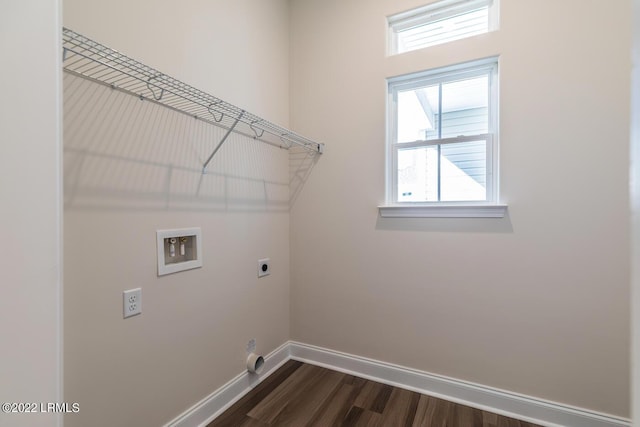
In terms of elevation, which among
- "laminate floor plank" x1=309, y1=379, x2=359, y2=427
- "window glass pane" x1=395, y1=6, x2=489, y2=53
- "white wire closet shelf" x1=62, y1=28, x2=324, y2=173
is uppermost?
"window glass pane" x1=395, y1=6, x2=489, y2=53

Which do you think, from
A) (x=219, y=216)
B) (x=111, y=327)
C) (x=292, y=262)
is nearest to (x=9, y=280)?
(x=111, y=327)

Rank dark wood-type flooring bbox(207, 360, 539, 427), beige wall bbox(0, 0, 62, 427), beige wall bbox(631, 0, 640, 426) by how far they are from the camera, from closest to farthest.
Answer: beige wall bbox(631, 0, 640, 426), beige wall bbox(0, 0, 62, 427), dark wood-type flooring bbox(207, 360, 539, 427)

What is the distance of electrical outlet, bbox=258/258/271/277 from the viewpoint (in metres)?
1.96

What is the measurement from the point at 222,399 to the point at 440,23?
8.84 ft

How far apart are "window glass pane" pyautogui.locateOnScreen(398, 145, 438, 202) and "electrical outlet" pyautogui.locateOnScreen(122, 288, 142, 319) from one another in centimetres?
159

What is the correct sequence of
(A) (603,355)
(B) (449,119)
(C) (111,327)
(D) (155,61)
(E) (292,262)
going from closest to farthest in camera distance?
(C) (111,327)
(D) (155,61)
(A) (603,355)
(B) (449,119)
(E) (292,262)

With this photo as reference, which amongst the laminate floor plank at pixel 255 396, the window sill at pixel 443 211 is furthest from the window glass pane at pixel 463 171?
the laminate floor plank at pixel 255 396

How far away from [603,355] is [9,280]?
234 centimetres

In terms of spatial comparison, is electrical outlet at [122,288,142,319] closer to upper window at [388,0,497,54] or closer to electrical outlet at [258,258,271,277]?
electrical outlet at [258,258,271,277]

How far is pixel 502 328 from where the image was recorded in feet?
5.39

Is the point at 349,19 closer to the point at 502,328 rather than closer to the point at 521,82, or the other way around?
the point at 521,82

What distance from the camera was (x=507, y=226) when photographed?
1.62 m

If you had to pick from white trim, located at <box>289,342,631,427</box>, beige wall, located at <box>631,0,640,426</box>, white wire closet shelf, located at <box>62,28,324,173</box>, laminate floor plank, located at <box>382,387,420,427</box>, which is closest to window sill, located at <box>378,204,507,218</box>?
white wire closet shelf, located at <box>62,28,324,173</box>

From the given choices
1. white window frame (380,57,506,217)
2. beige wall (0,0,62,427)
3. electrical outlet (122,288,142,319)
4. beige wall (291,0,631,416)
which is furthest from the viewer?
white window frame (380,57,506,217)
